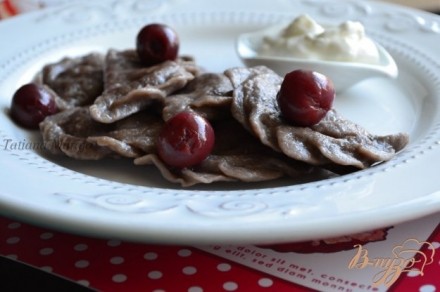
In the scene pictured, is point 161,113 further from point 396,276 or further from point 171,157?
point 396,276

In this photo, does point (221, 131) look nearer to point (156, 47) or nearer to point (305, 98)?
point (305, 98)

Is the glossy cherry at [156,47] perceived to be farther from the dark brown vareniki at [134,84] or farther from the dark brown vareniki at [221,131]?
the dark brown vareniki at [221,131]

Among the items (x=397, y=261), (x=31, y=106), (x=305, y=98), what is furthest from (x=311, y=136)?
(x=31, y=106)

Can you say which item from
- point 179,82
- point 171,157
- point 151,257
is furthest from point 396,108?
point 151,257

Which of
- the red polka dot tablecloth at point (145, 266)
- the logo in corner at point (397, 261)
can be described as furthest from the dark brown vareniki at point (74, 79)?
the logo in corner at point (397, 261)

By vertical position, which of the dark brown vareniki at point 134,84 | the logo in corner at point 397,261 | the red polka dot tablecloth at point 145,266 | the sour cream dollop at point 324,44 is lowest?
the logo in corner at point 397,261

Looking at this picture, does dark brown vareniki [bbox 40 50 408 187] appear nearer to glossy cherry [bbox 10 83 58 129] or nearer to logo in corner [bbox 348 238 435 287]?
glossy cherry [bbox 10 83 58 129]
